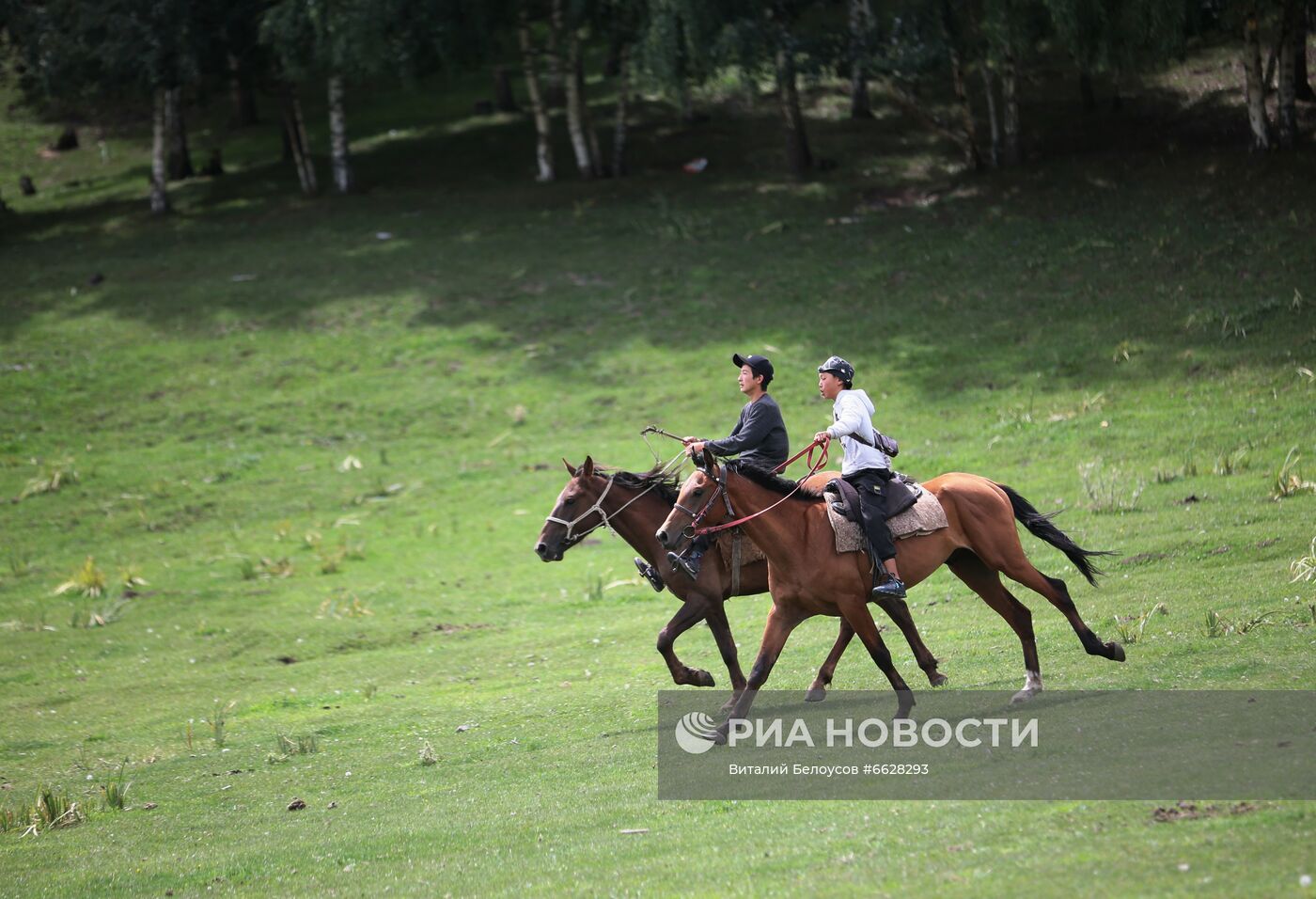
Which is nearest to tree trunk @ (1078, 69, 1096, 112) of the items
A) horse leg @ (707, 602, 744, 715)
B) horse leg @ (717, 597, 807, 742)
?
horse leg @ (707, 602, 744, 715)

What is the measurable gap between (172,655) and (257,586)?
3.45 m

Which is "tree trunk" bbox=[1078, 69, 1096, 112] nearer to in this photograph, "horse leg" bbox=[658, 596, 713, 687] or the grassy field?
the grassy field

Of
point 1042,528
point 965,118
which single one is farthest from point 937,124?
point 1042,528

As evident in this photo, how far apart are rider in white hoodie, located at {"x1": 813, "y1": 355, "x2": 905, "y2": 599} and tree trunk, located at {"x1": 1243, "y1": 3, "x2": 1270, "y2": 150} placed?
23092 millimetres

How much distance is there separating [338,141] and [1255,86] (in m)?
29.7

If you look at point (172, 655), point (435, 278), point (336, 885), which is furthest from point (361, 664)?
point (435, 278)

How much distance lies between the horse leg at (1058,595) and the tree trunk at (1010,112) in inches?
985

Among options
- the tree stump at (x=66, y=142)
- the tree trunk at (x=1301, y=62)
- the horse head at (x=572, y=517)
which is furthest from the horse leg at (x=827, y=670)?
the tree stump at (x=66, y=142)

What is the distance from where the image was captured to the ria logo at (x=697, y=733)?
11155 millimetres

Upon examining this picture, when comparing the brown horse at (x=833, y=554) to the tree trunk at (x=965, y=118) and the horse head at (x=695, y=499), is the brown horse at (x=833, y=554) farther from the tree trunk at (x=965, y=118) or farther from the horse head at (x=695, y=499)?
the tree trunk at (x=965, y=118)

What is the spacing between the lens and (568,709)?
14.1m

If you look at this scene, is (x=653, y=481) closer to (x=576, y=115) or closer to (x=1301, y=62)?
(x=1301, y=62)

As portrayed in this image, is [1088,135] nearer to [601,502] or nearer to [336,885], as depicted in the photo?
[601,502]

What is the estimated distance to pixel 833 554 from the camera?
11508 millimetres
